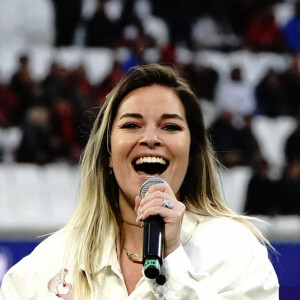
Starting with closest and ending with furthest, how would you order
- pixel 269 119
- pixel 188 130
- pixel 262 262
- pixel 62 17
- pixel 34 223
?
pixel 262 262 < pixel 188 130 < pixel 34 223 < pixel 269 119 < pixel 62 17

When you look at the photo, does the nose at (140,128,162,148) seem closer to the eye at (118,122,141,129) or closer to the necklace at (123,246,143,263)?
the eye at (118,122,141,129)

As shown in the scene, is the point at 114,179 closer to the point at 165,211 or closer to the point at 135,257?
the point at 135,257

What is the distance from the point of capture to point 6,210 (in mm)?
7000

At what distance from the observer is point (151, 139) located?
2250mm

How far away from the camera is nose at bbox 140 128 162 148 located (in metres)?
2.25

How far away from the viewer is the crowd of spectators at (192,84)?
7.21 m

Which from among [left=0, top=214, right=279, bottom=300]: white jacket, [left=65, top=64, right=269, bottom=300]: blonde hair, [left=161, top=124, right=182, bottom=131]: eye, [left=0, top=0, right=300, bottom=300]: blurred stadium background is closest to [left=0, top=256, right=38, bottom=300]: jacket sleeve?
[left=0, top=214, right=279, bottom=300]: white jacket

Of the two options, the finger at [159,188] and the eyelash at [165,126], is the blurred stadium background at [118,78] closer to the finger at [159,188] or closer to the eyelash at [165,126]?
the eyelash at [165,126]

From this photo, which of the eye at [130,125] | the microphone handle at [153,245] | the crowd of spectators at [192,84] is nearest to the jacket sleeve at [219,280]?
the microphone handle at [153,245]

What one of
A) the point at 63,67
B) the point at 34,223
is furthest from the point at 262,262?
the point at 63,67

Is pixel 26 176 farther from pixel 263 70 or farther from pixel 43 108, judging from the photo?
pixel 263 70

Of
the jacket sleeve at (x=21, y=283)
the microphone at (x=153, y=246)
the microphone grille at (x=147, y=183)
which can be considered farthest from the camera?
the jacket sleeve at (x=21, y=283)

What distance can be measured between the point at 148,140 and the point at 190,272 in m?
0.34

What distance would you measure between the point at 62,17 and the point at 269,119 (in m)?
2.40
